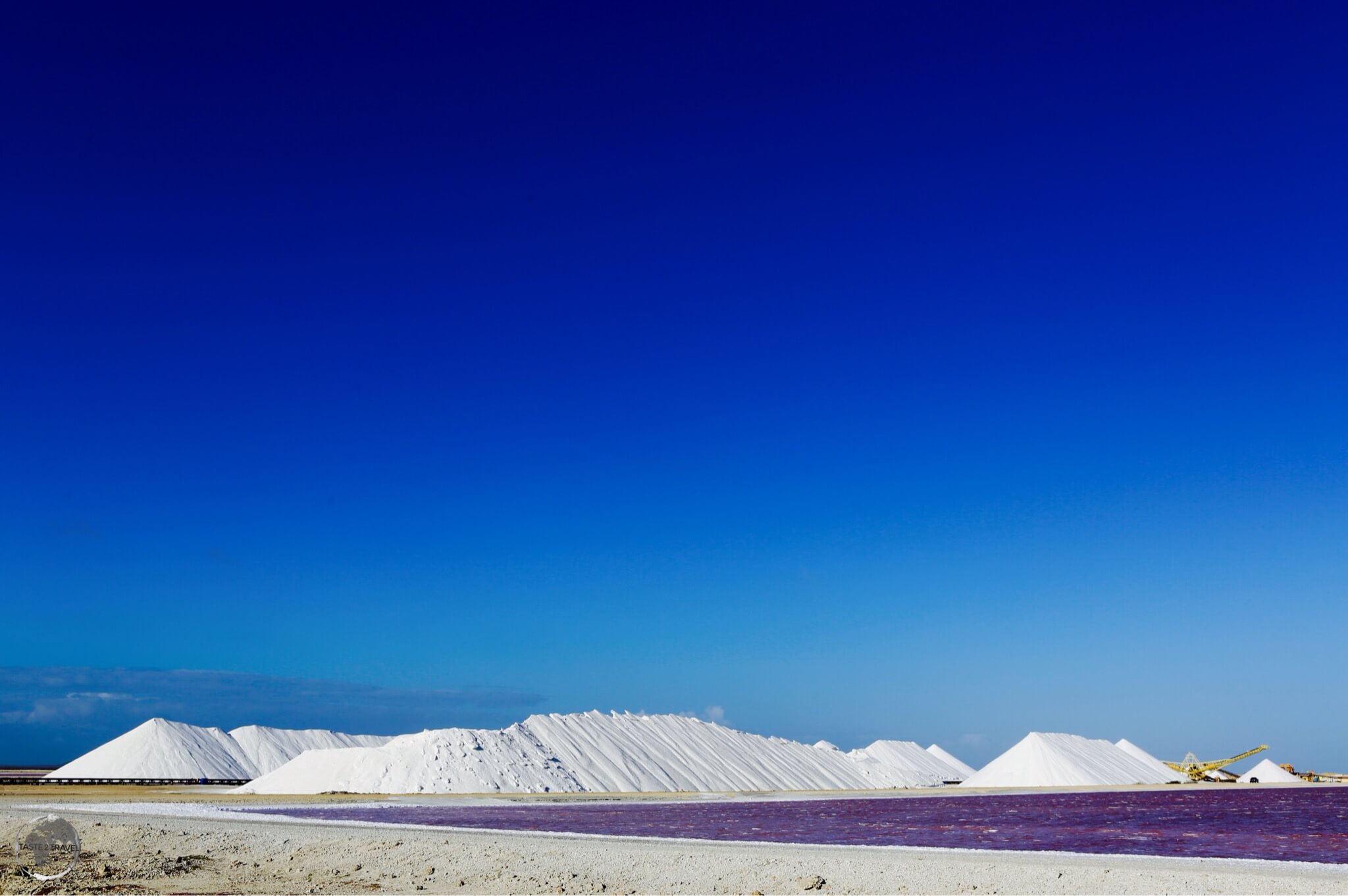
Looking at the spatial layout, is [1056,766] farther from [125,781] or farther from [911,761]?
[125,781]

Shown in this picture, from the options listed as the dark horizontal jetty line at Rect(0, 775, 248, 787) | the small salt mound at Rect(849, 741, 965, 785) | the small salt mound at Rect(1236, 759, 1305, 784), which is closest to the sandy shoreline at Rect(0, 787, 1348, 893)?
the dark horizontal jetty line at Rect(0, 775, 248, 787)

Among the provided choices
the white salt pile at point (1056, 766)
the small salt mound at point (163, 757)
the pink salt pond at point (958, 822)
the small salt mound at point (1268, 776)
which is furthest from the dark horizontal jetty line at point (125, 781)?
the small salt mound at point (1268, 776)

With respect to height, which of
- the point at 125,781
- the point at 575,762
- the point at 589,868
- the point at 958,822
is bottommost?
the point at 125,781

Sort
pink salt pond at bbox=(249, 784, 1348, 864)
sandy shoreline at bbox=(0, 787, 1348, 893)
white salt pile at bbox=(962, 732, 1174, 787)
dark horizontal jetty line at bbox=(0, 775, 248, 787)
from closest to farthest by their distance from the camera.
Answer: sandy shoreline at bbox=(0, 787, 1348, 893), pink salt pond at bbox=(249, 784, 1348, 864), dark horizontal jetty line at bbox=(0, 775, 248, 787), white salt pile at bbox=(962, 732, 1174, 787)

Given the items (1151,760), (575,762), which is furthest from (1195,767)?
(575,762)

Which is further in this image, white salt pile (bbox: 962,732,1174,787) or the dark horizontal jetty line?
white salt pile (bbox: 962,732,1174,787)

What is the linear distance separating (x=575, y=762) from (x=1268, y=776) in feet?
236

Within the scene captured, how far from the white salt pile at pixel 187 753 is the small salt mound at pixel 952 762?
193 feet

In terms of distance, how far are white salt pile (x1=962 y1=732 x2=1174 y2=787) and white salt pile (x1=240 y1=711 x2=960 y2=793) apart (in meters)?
8.48

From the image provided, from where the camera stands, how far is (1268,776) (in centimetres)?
9344

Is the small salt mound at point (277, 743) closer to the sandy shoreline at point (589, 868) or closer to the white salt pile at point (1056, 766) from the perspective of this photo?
the white salt pile at point (1056, 766)

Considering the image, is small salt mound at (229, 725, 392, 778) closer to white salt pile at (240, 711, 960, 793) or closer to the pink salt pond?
white salt pile at (240, 711, 960, 793)

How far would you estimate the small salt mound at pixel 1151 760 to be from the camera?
85062 millimetres

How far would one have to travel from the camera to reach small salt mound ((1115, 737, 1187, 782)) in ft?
279
